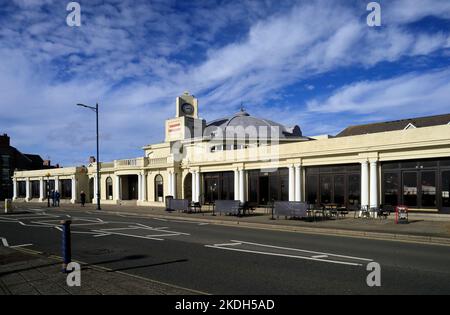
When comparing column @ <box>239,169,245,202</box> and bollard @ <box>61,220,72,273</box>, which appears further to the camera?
column @ <box>239,169,245,202</box>

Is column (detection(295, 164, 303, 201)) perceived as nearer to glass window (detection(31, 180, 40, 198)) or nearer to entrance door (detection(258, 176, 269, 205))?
entrance door (detection(258, 176, 269, 205))

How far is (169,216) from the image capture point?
25609mm

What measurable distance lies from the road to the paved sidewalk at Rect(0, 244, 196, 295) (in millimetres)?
692

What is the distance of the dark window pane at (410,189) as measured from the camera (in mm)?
20531

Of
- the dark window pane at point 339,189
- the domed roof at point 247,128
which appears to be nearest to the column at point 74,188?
the domed roof at point 247,128

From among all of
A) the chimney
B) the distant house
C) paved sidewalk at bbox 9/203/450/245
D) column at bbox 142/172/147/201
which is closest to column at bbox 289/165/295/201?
paved sidewalk at bbox 9/203/450/245

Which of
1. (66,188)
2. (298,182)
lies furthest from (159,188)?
(66,188)

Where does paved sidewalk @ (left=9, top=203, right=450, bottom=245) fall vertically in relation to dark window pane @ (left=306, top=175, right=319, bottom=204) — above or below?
below

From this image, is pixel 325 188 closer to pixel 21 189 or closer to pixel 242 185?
pixel 242 185

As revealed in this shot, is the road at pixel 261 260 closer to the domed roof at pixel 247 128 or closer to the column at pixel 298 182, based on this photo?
the column at pixel 298 182

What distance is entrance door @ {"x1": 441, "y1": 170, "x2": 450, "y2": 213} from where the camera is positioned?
1927 centimetres
